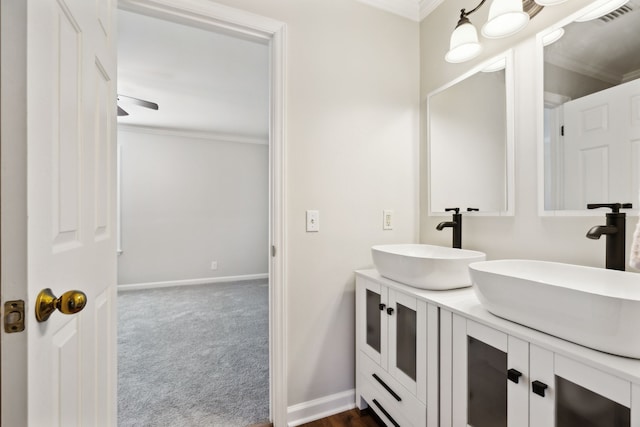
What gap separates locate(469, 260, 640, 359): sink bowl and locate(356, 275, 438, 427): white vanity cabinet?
282mm

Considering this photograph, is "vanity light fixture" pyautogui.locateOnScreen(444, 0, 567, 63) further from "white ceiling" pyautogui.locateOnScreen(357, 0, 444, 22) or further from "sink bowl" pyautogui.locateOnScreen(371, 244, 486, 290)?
"sink bowl" pyautogui.locateOnScreen(371, 244, 486, 290)

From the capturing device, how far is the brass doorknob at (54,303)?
0.53 meters

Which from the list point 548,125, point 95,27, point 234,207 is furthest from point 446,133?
point 234,207

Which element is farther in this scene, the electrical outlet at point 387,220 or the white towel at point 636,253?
the electrical outlet at point 387,220

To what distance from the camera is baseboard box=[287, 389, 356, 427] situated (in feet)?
5.05

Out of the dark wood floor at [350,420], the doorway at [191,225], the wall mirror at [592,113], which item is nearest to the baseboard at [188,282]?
the doorway at [191,225]

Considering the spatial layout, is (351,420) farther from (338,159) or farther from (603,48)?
(603,48)

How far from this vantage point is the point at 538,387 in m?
0.76

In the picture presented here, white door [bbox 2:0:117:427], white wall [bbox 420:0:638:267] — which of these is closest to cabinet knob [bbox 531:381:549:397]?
white wall [bbox 420:0:638:267]

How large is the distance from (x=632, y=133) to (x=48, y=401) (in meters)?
1.75

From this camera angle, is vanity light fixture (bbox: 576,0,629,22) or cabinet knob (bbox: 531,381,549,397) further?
vanity light fixture (bbox: 576,0,629,22)

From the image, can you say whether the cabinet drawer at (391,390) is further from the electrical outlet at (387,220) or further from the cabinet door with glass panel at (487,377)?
the electrical outlet at (387,220)

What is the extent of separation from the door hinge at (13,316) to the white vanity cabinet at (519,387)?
112cm

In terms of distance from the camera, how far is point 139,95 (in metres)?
3.05
